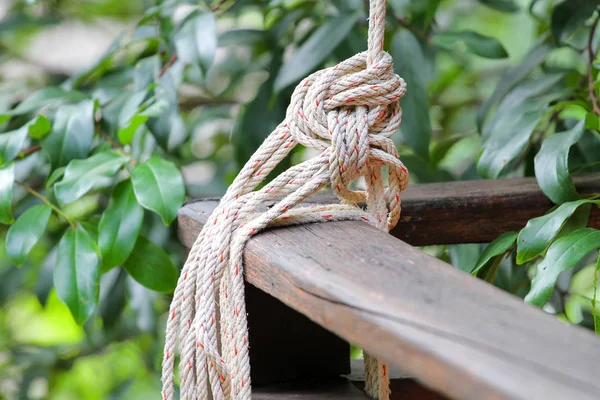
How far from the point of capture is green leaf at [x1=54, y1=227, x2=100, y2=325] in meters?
0.70

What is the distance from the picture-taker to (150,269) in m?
0.75

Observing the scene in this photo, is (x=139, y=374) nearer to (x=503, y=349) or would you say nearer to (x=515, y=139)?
(x=515, y=139)

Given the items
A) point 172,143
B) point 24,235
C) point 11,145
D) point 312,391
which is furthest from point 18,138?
point 312,391

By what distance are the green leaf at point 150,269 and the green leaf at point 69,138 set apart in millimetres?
131

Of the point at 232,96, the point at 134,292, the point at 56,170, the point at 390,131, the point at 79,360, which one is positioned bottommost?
the point at 79,360

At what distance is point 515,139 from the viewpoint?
743 millimetres

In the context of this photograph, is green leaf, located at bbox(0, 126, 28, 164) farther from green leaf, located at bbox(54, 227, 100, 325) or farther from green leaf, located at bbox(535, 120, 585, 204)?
green leaf, located at bbox(535, 120, 585, 204)

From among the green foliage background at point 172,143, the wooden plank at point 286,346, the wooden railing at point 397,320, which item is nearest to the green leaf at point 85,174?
the green foliage background at point 172,143

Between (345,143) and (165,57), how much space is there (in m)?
0.55

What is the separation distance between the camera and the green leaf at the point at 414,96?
36.1 inches

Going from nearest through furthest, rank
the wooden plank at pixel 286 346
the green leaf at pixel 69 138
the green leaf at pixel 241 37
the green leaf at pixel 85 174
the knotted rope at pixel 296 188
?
the knotted rope at pixel 296 188, the wooden plank at pixel 286 346, the green leaf at pixel 85 174, the green leaf at pixel 69 138, the green leaf at pixel 241 37

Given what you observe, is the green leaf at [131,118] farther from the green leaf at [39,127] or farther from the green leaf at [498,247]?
the green leaf at [498,247]

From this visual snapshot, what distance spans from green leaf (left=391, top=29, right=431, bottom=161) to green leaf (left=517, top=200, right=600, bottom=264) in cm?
36

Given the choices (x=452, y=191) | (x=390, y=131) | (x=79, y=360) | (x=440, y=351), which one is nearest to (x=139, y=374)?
(x=79, y=360)
